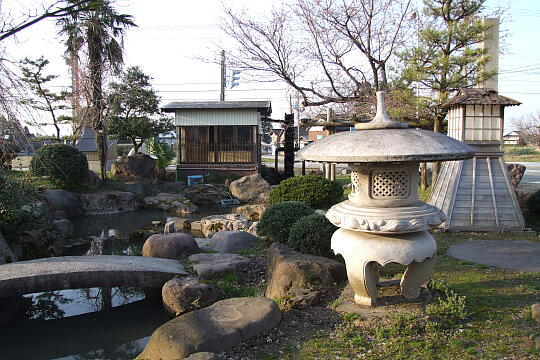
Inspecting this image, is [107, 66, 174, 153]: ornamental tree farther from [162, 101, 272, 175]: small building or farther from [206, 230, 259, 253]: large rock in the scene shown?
[206, 230, 259, 253]: large rock

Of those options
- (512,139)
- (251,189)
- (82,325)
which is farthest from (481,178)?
(512,139)

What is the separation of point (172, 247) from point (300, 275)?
392 centimetres

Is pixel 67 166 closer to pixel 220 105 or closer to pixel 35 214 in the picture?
pixel 35 214

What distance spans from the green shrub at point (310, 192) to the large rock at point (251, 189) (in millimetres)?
7678

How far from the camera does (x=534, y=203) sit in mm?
11688

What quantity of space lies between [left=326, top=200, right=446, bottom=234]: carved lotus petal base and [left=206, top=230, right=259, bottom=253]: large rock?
4743 mm

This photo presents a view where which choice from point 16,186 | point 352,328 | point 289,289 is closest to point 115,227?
point 16,186

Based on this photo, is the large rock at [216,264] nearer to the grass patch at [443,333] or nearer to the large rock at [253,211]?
the grass patch at [443,333]

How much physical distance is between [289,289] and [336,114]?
11801 millimetres

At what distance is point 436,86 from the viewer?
13.4 m

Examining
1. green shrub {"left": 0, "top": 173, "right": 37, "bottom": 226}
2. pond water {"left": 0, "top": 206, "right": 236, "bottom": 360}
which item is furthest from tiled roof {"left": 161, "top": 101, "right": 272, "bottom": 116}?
pond water {"left": 0, "top": 206, "right": 236, "bottom": 360}

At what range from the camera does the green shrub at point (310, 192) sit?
38.2ft

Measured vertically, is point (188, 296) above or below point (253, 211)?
below

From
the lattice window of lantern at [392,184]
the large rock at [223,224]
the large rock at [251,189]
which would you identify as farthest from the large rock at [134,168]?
the lattice window of lantern at [392,184]
